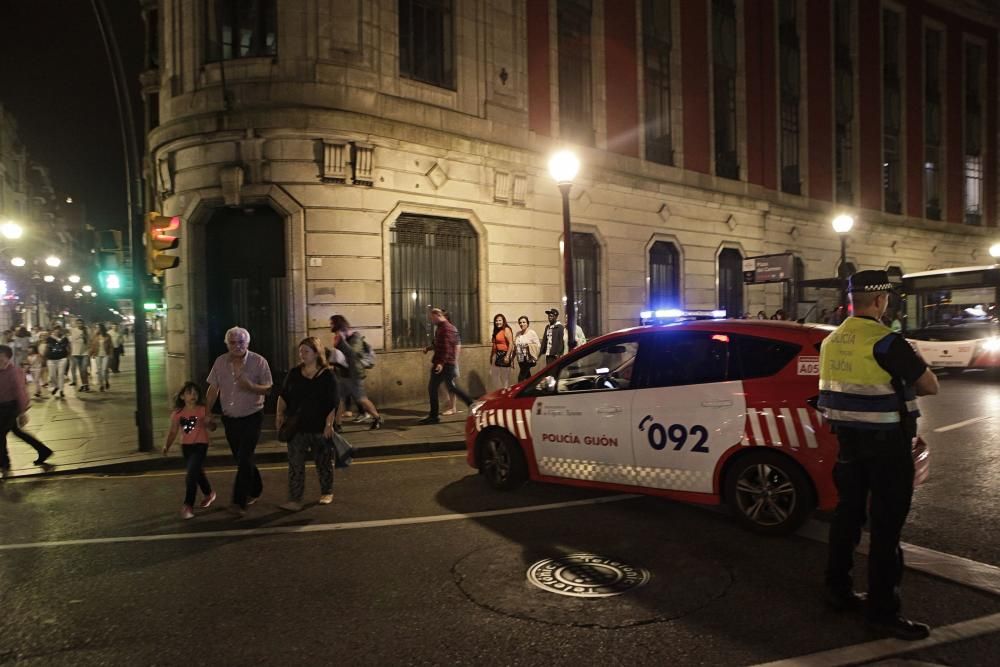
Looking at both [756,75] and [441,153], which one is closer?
[441,153]

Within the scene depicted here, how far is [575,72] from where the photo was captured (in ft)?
56.0

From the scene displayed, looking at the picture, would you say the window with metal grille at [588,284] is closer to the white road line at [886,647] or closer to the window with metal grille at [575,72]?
the window with metal grille at [575,72]

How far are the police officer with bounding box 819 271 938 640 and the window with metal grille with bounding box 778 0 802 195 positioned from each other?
884 inches

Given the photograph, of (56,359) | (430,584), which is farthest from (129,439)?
(56,359)

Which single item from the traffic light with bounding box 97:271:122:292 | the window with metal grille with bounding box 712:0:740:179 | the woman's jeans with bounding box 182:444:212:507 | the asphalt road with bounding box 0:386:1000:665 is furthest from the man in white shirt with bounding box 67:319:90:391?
the window with metal grille with bounding box 712:0:740:179

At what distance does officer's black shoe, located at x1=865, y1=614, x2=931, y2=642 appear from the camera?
3254 millimetres

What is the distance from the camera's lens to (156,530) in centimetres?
557

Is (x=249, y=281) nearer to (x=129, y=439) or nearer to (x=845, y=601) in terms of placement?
(x=129, y=439)

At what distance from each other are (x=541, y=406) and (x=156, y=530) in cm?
348

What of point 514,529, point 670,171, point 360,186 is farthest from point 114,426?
point 670,171

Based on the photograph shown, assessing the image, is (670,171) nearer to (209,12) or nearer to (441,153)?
(441,153)

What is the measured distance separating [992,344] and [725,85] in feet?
37.0

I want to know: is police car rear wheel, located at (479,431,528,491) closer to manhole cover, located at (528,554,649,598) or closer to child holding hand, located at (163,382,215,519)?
manhole cover, located at (528,554,649,598)

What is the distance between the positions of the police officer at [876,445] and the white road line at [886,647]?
6 centimetres
